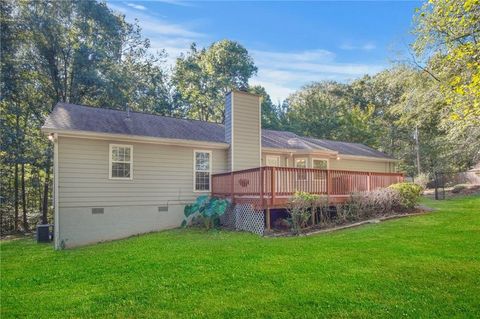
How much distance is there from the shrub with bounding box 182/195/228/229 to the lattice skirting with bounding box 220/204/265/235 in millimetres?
431

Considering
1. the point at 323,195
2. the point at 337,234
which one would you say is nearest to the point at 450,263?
the point at 337,234

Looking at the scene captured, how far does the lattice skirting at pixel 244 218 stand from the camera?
8898mm

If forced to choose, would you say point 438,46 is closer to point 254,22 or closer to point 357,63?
point 357,63

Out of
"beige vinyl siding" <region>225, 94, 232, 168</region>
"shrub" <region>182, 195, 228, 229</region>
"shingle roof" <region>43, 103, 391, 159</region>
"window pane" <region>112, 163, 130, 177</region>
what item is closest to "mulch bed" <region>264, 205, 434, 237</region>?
"shrub" <region>182, 195, 228, 229</region>

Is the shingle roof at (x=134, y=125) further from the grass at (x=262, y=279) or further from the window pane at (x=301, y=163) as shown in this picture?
the grass at (x=262, y=279)

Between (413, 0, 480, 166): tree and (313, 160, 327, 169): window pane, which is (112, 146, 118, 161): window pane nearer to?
(313, 160, 327, 169): window pane

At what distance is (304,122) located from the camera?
27531 mm

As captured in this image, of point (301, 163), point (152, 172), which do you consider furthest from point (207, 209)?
point (301, 163)

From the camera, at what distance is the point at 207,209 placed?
32.4 ft

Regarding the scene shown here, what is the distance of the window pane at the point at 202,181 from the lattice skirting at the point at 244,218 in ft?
4.60

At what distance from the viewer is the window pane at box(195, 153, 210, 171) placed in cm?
1132

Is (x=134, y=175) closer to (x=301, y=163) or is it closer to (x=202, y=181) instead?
(x=202, y=181)

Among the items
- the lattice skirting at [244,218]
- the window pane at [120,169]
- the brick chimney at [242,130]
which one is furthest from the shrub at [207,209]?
the window pane at [120,169]

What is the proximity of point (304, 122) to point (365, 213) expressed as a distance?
1852cm
